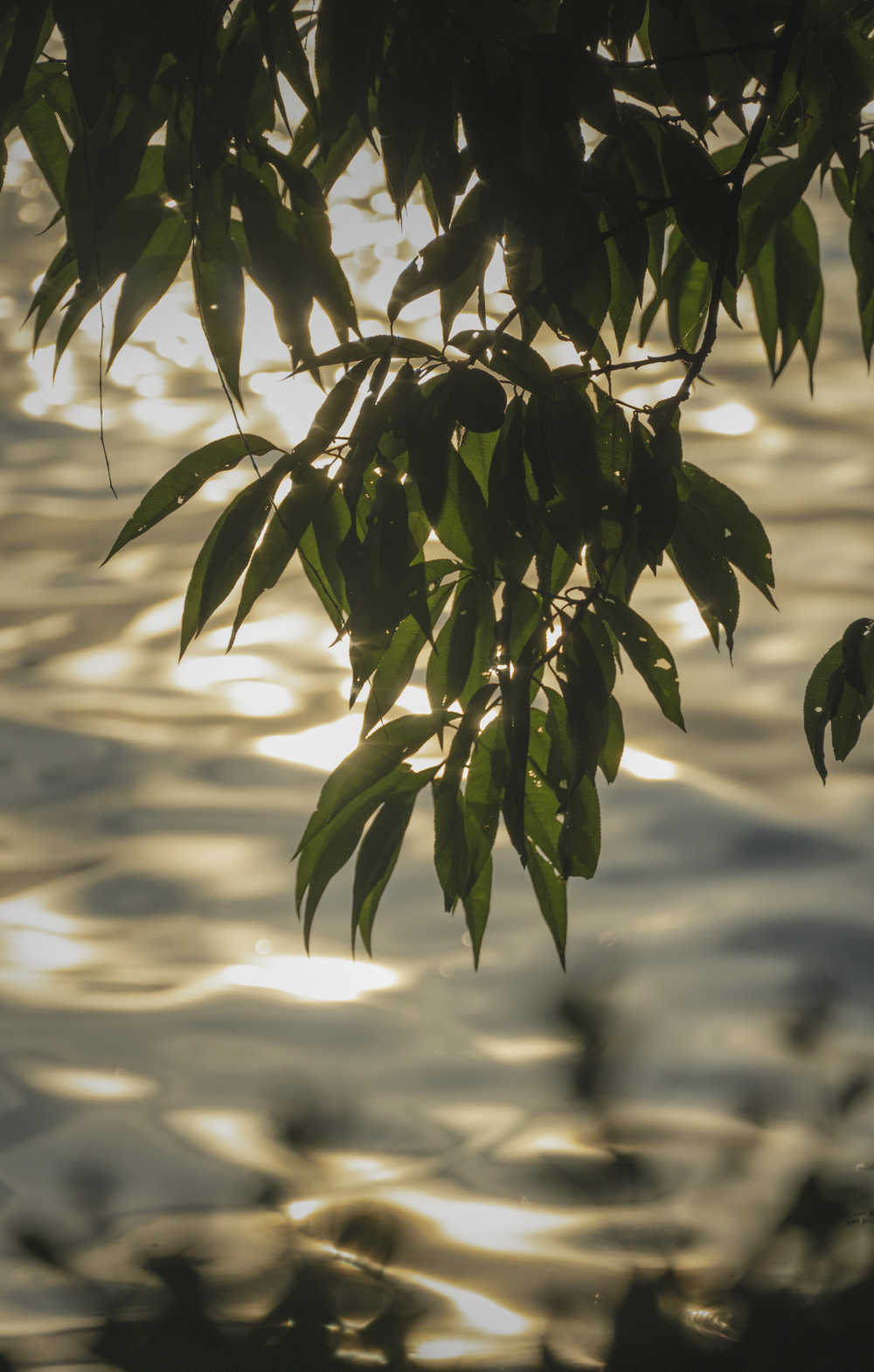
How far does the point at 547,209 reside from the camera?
1.61ft

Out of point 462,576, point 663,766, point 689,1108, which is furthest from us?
point 663,766

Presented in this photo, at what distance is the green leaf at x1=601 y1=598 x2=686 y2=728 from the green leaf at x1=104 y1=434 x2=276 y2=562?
19 centimetres

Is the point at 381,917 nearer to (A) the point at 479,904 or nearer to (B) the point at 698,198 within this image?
(A) the point at 479,904

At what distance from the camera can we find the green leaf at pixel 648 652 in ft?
1.85

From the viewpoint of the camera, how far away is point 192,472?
21.1 inches

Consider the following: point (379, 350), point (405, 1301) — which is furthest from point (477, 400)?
point (405, 1301)

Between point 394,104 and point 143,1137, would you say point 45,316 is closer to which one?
point 394,104

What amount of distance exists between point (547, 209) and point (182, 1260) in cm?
78

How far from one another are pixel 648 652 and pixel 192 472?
9.4 inches

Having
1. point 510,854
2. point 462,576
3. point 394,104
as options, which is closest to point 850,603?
point 510,854

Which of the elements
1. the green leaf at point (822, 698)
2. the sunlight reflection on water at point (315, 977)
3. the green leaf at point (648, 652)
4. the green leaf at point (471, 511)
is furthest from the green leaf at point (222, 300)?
the sunlight reflection on water at point (315, 977)

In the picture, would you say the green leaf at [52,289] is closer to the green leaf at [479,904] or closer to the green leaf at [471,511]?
the green leaf at [471,511]

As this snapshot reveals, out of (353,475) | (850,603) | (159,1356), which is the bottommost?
(159,1356)

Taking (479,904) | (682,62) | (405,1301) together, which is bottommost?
(405,1301)
